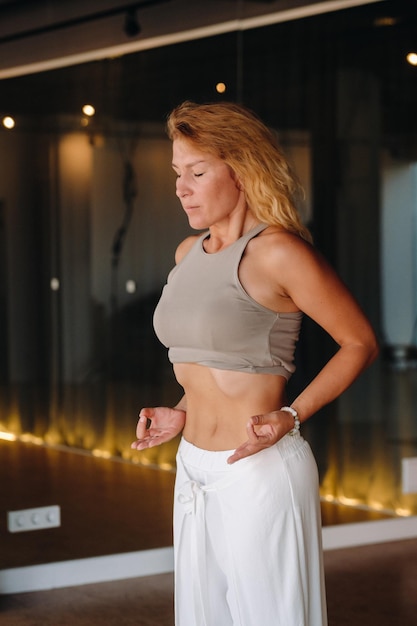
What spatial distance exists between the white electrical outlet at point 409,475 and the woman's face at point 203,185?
2988mm

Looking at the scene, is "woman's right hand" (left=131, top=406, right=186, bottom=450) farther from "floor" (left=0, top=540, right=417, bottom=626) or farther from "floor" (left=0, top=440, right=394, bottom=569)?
"floor" (left=0, top=440, right=394, bottom=569)

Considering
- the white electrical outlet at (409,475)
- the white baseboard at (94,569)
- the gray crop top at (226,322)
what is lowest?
the white baseboard at (94,569)

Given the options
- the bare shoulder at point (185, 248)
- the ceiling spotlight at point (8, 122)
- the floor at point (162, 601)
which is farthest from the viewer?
the ceiling spotlight at point (8, 122)

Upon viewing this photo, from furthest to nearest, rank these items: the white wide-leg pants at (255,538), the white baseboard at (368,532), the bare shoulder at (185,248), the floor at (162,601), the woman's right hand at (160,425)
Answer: the white baseboard at (368,532) < the floor at (162,601) < the bare shoulder at (185,248) < the woman's right hand at (160,425) < the white wide-leg pants at (255,538)

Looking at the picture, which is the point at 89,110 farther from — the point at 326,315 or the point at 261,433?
the point at 261,433

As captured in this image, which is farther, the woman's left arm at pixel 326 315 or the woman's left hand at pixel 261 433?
the woman's left arm at pixel 326 315

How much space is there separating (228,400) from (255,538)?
257 mm

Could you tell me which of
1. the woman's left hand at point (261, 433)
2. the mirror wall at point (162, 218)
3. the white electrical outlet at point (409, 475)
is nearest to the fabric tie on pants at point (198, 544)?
the woman's left hand at point (261, 433)

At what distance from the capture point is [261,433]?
5.34 ft

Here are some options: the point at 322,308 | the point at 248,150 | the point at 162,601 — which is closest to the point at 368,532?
the point at 162,601

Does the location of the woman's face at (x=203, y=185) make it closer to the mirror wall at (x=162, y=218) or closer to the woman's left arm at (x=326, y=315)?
the woman's left arm at (x=326, y=315)

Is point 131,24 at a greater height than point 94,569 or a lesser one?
greater

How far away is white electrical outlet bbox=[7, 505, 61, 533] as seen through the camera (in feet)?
12.2

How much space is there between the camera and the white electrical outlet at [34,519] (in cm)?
371
